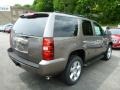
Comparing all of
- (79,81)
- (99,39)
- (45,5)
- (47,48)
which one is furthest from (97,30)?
(45,5)

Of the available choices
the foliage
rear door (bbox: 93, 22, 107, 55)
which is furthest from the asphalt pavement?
the foliage

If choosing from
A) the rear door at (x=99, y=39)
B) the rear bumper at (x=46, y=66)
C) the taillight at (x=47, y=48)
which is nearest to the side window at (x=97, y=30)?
the rear door at (x=99, y=39)

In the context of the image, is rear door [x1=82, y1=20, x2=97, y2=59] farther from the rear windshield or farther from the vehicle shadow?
the rear windshield

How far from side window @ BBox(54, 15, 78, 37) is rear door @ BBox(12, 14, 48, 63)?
0.31m

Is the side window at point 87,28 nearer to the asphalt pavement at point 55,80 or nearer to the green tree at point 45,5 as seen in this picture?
the asphalt pavement at point 55,80

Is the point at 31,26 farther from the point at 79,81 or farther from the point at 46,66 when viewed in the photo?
the point at 79,81

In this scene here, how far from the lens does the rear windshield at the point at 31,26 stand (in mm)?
4126

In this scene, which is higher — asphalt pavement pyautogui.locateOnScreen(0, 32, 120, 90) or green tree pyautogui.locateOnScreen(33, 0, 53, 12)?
green tree pyautogui.locateOnScreen(33, 0, 53, 12)

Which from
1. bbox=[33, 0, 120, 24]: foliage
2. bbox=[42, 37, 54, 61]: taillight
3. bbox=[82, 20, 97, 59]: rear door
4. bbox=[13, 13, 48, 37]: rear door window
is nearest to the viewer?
bbox=[42, 37, 54, 61]: taillight

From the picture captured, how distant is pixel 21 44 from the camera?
4.44m

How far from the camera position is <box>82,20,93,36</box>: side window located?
5238mm

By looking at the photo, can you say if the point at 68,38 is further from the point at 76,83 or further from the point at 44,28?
the point at 76,83

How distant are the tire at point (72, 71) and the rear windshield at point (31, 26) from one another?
Result: 118 cm

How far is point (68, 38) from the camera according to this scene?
4.41 meters
